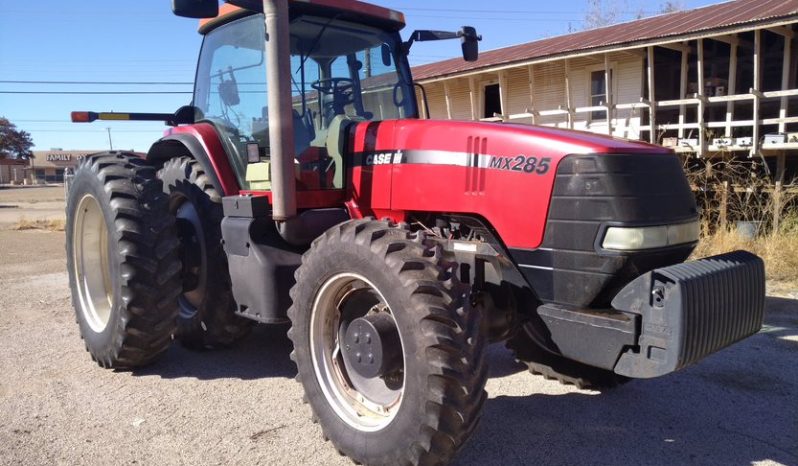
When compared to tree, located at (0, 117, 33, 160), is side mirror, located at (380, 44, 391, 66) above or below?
below

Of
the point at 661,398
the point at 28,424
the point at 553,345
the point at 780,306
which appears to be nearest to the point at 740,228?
the point at 780,306

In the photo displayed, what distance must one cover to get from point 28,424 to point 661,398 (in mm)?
3862

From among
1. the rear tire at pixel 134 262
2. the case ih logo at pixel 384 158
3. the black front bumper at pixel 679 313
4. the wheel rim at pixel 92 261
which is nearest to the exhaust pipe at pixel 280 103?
the case ih logo at pixel 384 158

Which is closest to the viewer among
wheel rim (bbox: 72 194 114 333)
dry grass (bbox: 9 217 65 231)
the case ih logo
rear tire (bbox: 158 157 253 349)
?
the case ih logo

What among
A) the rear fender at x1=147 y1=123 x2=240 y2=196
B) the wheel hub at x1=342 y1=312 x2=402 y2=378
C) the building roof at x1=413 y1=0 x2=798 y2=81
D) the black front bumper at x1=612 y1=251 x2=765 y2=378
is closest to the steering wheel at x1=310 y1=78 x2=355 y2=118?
the rear fender at x1=147 y1=123 x2=240 y2=196

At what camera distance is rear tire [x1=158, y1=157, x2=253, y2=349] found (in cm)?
445

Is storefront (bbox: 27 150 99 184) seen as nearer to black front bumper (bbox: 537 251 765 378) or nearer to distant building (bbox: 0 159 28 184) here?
distant building (bbox: 0 159 28 184)

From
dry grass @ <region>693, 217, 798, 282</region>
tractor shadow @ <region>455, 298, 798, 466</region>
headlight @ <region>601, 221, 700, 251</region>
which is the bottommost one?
tractor shadow @ <region>455, 298, 798, 466</region>

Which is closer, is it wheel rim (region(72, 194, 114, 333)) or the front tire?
the front tire

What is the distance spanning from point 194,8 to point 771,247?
8.45 meters

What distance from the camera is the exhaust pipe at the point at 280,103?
11.2ft

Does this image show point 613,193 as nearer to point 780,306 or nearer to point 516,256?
point 516,256

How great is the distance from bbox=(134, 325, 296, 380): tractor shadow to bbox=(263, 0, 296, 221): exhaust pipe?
146 cm

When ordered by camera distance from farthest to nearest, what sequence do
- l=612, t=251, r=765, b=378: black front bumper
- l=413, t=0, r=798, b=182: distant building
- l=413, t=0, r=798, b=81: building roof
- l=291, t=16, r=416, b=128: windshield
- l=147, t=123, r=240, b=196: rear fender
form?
l=413, t=0, r=798, b=182: distant building
l=413, t=0, r=798, b=81: building roof
l=147, t=123, r=240, b=196: rear fender
l=291, t=16, r=416, b=128: windshield
l=612, t=251, r=765, b=378: black front bumper
